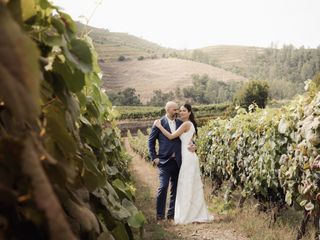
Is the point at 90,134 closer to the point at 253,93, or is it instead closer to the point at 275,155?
the point at 275,155

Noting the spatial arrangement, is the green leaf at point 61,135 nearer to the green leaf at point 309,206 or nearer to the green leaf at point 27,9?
the green leaf at point 27,9

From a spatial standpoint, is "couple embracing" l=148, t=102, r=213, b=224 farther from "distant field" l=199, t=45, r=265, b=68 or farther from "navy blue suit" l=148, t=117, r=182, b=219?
"distant field" l=199, t=45, r=265, b=68

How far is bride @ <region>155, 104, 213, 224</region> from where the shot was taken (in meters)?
7.05

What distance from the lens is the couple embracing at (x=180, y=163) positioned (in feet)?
23.0

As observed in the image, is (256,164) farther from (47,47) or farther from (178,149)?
(47,47)

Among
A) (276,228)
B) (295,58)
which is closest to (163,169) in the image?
(276,228)

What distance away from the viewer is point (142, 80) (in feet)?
410

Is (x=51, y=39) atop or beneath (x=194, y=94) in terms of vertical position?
atop

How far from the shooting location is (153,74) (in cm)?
12950

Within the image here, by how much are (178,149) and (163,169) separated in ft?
1.27


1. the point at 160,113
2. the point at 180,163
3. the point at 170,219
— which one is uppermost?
the point at 180,163

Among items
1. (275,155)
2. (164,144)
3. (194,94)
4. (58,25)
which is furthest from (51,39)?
(194,94)

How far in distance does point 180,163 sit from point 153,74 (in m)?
123

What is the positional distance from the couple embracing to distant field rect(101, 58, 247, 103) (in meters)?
102
